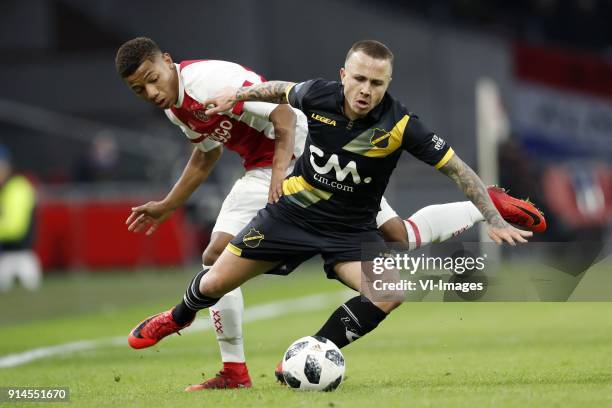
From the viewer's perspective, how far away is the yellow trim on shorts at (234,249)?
7.21 metres

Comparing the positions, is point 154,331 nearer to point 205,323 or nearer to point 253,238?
point 253,238

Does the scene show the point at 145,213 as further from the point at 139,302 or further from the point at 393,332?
the point at 139,302

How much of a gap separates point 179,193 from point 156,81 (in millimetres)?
1047

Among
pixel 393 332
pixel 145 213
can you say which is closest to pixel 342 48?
pixel 393 332

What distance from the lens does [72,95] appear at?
95.5ft

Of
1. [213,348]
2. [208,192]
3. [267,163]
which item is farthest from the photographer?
[208,192]

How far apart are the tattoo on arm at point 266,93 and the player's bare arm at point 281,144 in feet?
0.84

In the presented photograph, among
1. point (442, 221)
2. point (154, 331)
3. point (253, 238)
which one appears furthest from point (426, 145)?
point (154, 331)

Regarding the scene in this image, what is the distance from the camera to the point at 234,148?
26.5ft

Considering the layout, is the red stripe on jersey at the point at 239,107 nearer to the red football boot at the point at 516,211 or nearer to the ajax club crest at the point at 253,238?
the ajax club crest at the point at 253,238

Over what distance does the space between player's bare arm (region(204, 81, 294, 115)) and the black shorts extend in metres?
0.67

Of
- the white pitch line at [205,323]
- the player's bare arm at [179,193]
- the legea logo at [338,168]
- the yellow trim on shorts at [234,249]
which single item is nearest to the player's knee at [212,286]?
the yellow trim on shorts at [234,249]

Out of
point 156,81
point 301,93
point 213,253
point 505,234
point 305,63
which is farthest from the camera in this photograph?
point 305,63

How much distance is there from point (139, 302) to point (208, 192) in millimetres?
7362
